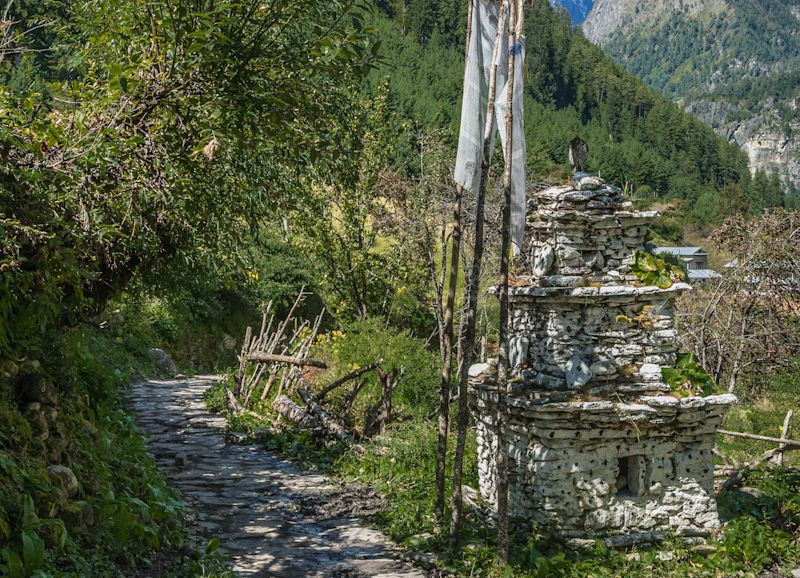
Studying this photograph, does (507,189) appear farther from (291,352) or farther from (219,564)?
(291,352)

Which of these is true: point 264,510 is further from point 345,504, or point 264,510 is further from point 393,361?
point 393,361

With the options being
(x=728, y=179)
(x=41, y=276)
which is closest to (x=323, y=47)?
(x=41, y=276)

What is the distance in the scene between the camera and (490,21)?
772 cm

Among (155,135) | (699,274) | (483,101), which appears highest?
(483,101)

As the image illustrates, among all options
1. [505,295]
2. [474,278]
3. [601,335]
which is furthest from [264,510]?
[601,335]

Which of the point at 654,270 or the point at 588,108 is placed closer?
the point at 654,270

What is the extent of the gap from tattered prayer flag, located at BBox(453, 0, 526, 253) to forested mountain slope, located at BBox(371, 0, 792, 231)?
57484mm

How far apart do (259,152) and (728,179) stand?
122 metres

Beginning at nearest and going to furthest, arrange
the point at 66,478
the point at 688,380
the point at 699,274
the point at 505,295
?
the point at 66,478
the point at 505,295
the point at 688,380
the point at 699,274

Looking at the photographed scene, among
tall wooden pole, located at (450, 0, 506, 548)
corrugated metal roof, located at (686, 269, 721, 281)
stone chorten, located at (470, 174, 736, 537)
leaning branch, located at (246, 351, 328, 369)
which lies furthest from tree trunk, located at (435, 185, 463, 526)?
corrugated metal roof, located at (686, 269, 721, 281)

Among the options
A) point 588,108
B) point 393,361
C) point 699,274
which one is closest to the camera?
point 393,361

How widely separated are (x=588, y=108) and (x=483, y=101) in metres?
121

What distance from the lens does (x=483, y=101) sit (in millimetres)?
7664

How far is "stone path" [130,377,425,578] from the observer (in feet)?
23.0
